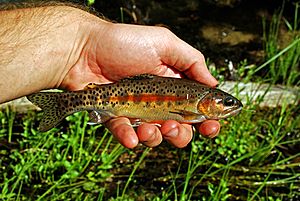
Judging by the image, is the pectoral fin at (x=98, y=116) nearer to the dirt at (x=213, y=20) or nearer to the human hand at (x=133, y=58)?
the human hand at (x=133, y=58)

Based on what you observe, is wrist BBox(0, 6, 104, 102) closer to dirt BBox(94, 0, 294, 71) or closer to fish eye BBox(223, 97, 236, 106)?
fish eye BBox(223, 97, 236, 106)

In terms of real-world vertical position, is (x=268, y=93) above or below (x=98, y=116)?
below

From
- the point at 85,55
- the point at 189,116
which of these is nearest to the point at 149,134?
the point at 189,116

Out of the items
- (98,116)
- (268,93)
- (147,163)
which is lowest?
(147,163)

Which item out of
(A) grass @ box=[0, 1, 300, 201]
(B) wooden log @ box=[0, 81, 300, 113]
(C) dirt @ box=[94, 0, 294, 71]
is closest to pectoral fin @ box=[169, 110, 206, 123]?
(A) grass @ box=[0, 1, 300, 201]

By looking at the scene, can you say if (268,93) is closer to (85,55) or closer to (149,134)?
(85,55)

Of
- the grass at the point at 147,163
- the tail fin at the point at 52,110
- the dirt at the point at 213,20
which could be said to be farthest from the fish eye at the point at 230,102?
the dirt at the point at 213,20

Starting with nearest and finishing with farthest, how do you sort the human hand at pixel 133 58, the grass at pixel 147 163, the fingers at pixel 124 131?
the fingers at pixel 124 131 → the human hand at pixel 133 58 → the grass at pixel 147 163
